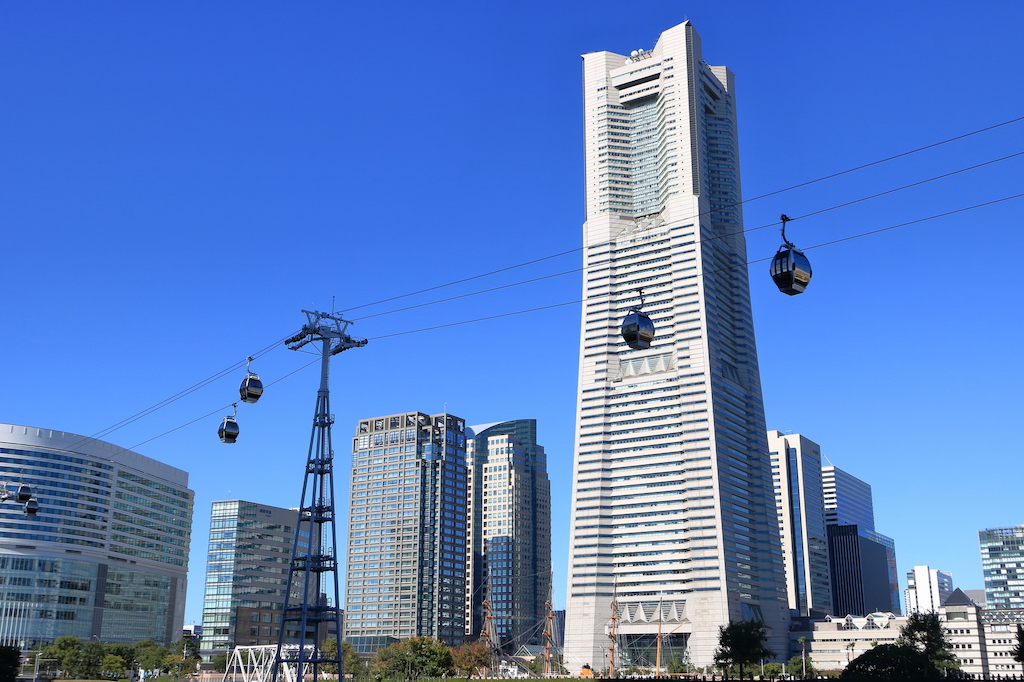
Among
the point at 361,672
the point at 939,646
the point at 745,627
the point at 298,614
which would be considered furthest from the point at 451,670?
the point at 298,614

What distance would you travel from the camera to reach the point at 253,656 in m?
117

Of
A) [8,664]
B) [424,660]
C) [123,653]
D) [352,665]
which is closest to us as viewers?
[8,664]

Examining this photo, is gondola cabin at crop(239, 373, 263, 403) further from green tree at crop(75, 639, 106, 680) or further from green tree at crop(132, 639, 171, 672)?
green tree at crop(132, 639, 171, 672)

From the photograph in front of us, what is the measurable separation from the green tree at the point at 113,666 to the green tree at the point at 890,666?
440 ft

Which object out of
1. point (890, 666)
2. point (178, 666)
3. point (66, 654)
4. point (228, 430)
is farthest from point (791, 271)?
point (178, 666)

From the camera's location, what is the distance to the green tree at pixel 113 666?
162250 mm

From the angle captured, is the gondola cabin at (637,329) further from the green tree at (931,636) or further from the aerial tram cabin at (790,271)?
the green tree at (931,636)

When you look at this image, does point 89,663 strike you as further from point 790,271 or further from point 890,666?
point 790,271

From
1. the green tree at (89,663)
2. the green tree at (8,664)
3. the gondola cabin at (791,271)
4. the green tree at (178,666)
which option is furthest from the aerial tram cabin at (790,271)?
the green tree at (178,666)

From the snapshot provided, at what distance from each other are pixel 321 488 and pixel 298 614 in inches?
307

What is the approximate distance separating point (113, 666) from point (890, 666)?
455 ft

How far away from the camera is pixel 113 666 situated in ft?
532

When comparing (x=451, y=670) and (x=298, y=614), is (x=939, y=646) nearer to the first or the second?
(x=451, y=670)

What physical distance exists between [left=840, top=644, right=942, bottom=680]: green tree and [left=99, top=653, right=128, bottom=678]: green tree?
134118 millimetres
